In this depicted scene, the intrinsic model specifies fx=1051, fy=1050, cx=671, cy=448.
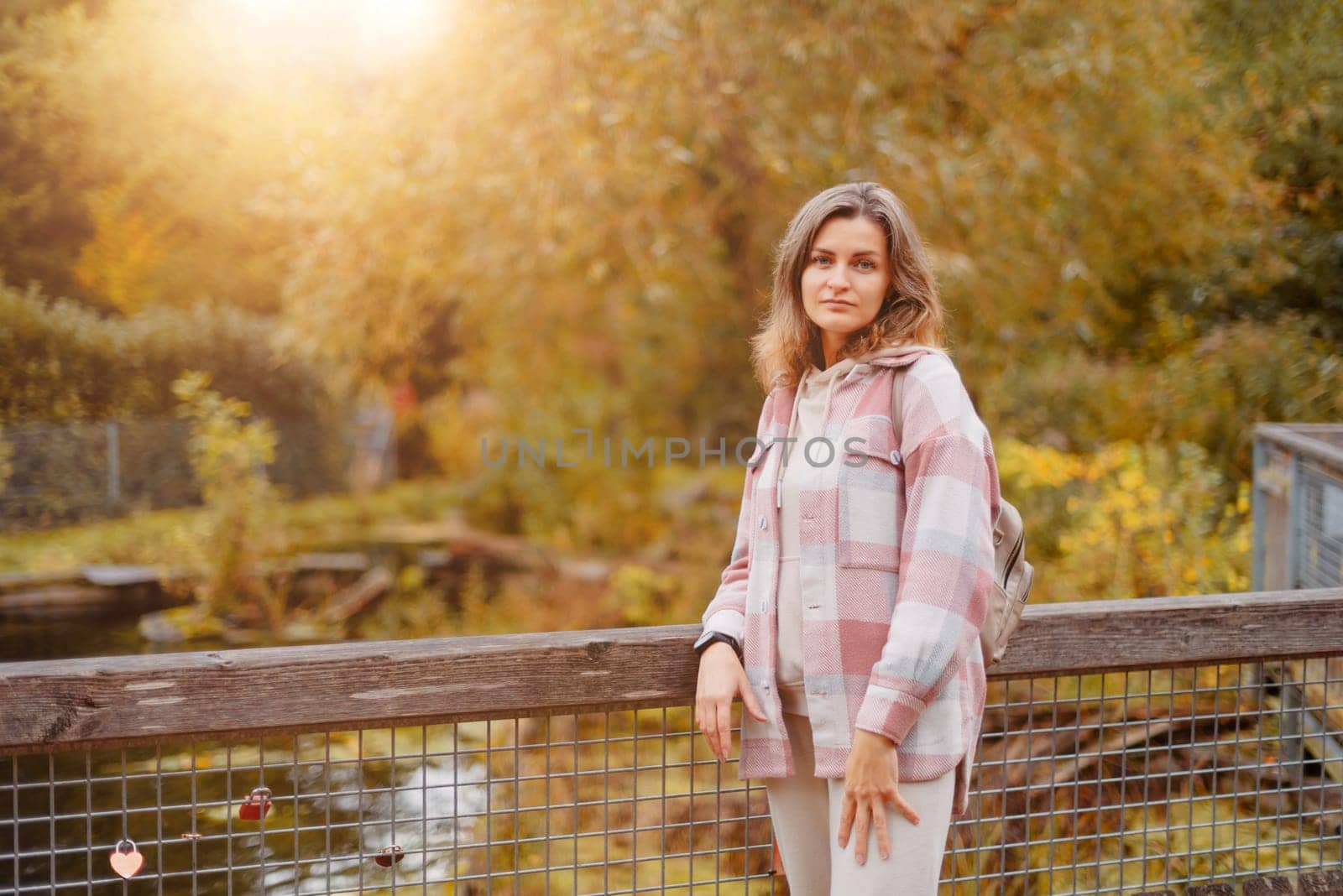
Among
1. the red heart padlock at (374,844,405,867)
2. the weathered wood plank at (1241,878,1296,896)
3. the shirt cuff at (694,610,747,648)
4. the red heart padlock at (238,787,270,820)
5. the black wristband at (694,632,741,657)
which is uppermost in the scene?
the shirt cuff at (694,610,747,648)

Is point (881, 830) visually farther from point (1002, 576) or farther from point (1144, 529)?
point (1144, 529)

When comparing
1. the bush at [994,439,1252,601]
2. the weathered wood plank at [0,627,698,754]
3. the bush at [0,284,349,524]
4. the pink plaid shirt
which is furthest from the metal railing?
the bush at [0,284,349,524]

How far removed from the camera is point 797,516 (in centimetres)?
150

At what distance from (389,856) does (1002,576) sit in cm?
104

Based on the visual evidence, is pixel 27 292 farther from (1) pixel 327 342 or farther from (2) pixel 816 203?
(2) pixel 816 203

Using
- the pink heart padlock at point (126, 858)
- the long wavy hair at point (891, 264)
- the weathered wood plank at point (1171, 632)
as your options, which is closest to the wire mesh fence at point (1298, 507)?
the weathered wood plank at point (1171, 632)

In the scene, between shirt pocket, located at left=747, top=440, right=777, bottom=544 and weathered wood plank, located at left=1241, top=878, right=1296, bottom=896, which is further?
weathered wood plank, located at left=1241, top=878, right=1296, bottom=896

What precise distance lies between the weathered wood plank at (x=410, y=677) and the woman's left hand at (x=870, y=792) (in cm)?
37

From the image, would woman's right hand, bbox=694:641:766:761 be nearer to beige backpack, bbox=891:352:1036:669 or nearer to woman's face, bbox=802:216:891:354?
beige backpack, bbox=891:352:1036:669

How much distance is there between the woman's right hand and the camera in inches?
58.7

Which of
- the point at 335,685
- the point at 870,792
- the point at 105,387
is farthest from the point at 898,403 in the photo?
the point at 105,387

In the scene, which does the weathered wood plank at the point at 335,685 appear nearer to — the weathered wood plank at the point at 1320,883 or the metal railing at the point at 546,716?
the metal railing at the point at 546,716

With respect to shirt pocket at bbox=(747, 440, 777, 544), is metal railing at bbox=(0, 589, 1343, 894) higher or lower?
lower

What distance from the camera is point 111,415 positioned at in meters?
7.91
